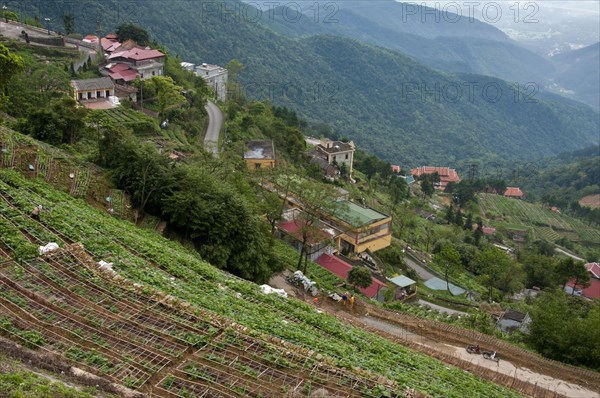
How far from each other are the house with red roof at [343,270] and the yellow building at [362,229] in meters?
3.93

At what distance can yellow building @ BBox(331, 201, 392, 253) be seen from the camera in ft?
119

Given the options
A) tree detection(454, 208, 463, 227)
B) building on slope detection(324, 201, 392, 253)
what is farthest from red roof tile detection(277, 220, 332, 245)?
tree detection(454, 208, 463, 227)

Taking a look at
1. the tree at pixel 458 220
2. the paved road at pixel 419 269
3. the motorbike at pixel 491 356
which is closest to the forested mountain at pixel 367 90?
the tree at pixel 458 220

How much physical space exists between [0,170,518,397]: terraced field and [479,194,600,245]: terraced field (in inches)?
2442

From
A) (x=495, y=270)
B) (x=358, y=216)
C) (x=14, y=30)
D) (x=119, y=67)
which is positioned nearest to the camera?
(x=495, y=270)

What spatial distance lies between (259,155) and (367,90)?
3753 inches

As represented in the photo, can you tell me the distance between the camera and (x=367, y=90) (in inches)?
5354

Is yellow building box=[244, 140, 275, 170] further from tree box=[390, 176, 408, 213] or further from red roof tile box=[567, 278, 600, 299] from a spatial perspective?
red roof tile box=[567, 278, 600, 299]

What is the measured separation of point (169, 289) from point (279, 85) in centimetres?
10071

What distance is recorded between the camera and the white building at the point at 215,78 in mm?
66275

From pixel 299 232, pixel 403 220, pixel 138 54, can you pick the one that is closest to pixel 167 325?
pixel 299 232

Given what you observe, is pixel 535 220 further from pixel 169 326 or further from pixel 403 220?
pixel 169 326

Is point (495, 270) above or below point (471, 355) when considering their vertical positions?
below

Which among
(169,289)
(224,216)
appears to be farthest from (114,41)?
(169,289)
